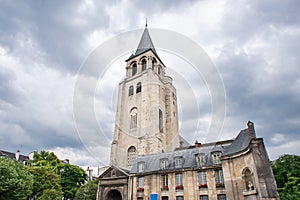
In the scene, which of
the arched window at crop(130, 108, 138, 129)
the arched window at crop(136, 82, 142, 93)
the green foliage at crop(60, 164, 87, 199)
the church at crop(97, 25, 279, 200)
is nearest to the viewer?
the church at crop(97, 25, 279, 200)

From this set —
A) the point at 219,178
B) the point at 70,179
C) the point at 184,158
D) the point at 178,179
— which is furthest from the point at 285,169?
the point at 70,179

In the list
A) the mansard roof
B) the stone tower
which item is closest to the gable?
the mansard roof

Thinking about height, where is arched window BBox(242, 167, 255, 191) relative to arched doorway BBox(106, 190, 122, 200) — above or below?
above

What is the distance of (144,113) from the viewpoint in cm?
3403

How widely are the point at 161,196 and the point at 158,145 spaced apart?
13.0 metres

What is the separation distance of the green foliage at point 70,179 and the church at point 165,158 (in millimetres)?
6453

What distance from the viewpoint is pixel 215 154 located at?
58.0 feet

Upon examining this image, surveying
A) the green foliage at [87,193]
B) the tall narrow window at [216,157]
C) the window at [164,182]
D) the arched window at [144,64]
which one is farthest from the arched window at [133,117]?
the tall narrow window at [216,157]

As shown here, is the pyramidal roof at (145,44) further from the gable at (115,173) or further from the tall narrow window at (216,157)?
the tall narrow window at (216,157)

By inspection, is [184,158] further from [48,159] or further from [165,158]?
[48,159]

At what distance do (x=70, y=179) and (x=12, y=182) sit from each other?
16251 millimetres

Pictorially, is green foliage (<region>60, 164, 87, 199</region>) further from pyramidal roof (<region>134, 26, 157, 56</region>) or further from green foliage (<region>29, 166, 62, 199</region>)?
pyramidal roof (<region>134, 26, 157, 56</region>)

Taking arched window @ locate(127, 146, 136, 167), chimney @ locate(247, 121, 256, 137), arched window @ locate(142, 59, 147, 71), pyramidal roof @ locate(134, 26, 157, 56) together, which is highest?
pyramidal roof @ locate(134, 26, 157, 56)

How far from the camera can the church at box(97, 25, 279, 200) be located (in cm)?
1370
